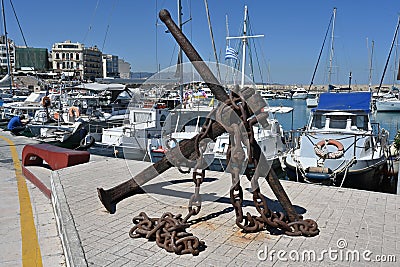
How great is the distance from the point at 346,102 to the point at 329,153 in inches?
140

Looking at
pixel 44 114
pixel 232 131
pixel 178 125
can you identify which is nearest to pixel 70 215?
pixel 232 131

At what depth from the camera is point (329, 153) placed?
1150cm

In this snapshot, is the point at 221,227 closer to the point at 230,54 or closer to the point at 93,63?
the point at 230,54

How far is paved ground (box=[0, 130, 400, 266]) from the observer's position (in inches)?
167

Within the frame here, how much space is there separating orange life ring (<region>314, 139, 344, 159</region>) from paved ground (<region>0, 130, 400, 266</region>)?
4.26m

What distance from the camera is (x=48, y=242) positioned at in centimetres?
529

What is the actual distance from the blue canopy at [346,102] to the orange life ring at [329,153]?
2.58m

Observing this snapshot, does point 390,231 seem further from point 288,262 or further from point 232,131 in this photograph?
point 232,131

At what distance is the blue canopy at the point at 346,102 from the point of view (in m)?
13.8

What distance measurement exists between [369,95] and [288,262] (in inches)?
476

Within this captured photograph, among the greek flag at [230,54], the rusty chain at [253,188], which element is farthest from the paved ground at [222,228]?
the greek flag at [230,54]

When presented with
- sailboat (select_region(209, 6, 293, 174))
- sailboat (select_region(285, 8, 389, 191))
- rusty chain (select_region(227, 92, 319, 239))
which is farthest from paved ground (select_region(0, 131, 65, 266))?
sailboat (select_region(285, 8, 389, 191))

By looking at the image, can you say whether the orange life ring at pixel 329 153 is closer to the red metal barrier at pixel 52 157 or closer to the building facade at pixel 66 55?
the red metal barrier at pixel 52 157

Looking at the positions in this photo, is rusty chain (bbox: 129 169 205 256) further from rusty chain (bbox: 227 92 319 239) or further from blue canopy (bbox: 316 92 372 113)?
Result: blue canopy (bbox: 316 92 372 113)
